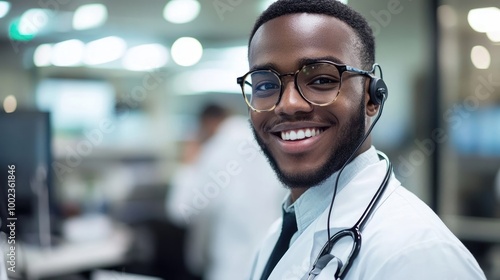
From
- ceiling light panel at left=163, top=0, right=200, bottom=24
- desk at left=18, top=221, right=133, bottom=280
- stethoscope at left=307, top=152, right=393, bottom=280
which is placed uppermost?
ceiling light panel at left=163, top=0, right=200, bottom=24

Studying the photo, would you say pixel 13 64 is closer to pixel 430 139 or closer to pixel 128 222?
pixel 128 222

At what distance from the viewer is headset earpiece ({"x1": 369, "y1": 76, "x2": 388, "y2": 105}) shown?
80 cm

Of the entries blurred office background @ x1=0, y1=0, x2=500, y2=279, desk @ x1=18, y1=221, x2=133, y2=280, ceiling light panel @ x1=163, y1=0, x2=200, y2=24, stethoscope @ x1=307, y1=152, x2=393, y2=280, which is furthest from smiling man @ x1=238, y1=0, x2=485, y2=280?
ceiling light panel @ x1=163, y1=0, x2=200, y2=24

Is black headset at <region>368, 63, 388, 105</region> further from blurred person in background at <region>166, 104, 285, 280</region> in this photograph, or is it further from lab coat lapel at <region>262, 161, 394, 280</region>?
blurred person in background at <region>166, 104, 285, 280</region>

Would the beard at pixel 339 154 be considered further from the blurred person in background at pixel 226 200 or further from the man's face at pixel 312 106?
the blurred person in background at pixel 226 200

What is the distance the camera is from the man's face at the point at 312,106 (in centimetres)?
79

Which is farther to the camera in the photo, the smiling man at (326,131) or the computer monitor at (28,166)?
the computer monitor at (28,166)

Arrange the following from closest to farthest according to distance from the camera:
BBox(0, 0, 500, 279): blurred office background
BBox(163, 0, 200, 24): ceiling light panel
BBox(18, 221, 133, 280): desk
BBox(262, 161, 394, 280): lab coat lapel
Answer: BBox(262, 161, 394, 280): lab coat lapel, BBox(0, 0, 500, 279): blurred office background, BBox(18, 221, 133, 280): desk, BBox(163, 0, 200, 24): ceiling light panel

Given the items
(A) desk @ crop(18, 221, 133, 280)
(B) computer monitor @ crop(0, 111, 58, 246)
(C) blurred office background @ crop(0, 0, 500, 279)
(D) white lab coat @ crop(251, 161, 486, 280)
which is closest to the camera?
(D) white lab coat @ crop(251, 161, 486, 280)

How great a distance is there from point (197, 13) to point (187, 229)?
173cm

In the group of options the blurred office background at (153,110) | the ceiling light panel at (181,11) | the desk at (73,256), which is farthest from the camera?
the ceiling light panel at (181,11)

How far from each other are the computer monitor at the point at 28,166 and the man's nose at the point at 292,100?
36.1 inches

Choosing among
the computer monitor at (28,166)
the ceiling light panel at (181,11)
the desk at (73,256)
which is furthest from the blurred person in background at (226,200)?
the ceiling light panel at (181,11)

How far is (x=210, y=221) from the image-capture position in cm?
273
